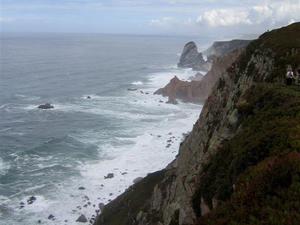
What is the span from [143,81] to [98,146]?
73.2 metres

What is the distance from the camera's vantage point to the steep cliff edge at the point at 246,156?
1025 cm

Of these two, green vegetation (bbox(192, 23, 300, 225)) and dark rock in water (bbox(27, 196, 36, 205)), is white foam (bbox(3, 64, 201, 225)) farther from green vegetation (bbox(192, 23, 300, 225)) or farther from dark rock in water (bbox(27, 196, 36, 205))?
green vegetation (bbox(192, 23, 300, 225))

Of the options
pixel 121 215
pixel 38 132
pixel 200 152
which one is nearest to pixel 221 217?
pixel 200 152

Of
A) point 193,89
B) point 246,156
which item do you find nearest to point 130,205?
point 246,156

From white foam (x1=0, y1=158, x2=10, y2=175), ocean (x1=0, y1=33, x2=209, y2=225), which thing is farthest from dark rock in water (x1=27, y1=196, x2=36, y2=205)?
white foam (x1=0, y1=158, x2=10, y2=175)

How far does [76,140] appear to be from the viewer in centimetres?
7544

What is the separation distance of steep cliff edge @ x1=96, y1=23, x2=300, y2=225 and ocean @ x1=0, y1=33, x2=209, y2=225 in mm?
11118

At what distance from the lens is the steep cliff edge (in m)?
10.2

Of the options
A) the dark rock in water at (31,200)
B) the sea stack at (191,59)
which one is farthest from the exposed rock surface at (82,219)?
the sea stack at (191,59)

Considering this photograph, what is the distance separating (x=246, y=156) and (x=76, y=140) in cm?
6296

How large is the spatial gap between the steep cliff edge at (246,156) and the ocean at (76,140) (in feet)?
36.5

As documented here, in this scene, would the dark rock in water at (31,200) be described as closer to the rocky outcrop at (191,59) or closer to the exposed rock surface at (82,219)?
the exposed rock surface at (82,219)

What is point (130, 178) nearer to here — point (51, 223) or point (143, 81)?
point (51, 223)

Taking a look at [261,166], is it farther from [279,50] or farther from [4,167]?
[4,167]
